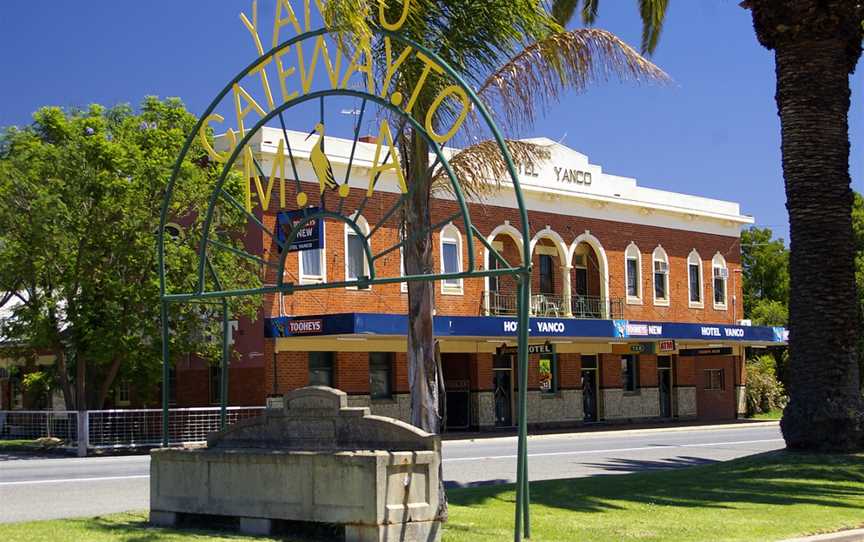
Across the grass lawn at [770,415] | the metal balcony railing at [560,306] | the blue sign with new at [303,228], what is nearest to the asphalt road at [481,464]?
the blue sign with new at [303,228]

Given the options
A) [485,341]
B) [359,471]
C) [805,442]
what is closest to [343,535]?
[359,471]

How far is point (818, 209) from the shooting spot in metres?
17.9

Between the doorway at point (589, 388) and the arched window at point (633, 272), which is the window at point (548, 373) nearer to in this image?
the doorway at point (589, 388)

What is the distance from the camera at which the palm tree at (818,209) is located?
1750 cm

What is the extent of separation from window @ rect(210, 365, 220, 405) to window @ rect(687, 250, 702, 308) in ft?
66.5

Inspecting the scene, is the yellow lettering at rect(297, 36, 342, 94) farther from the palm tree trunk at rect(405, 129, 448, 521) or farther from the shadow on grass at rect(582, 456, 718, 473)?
the shadow on grass at rect(582, 456, 718, 473)

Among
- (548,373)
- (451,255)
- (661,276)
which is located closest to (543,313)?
(548,373)

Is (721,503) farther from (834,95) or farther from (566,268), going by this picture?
(566,268)

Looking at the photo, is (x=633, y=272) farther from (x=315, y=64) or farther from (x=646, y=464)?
(x=315, y=64)

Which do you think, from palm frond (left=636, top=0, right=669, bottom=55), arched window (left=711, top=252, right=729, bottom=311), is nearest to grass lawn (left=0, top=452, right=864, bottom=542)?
palm frond (left=636, top=0, right=669, bottom=55)

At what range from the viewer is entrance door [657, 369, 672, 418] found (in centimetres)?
4532

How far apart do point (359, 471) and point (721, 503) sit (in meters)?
5.48

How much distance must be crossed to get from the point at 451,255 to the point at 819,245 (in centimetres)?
2001

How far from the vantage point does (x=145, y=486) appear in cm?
1750
